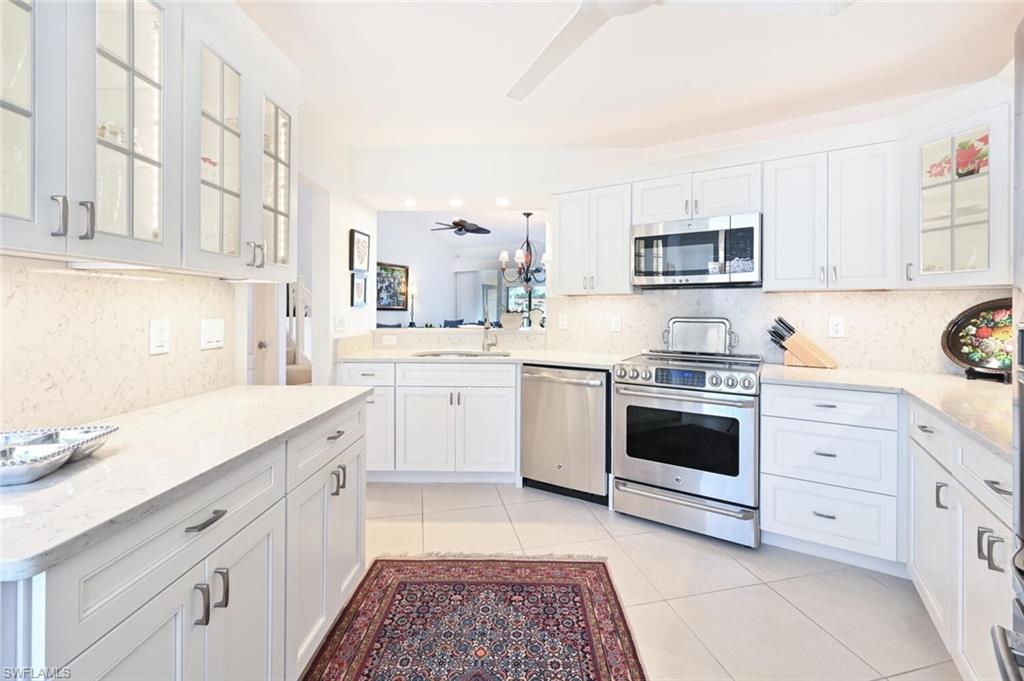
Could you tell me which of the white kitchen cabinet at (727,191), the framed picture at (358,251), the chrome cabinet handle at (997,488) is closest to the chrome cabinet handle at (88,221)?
the chrome cabinet handle at (997,488)

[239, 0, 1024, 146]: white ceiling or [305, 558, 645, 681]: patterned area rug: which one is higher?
[239, 0, 1024, 146]: white ceiling

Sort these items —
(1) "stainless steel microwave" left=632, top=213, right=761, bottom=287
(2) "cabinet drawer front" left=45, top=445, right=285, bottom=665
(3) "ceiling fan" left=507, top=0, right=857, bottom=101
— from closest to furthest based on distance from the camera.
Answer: (2) "cabinet drawer front" left=45, top=445, right=285, bottom=665, (3) "ceiling fan" left=507, top=0, right=857, bottom=101, (1) "stainless steel microwave" left=632, top=213, right=761, bottom=287

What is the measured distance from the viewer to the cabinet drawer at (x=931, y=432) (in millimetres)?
1616

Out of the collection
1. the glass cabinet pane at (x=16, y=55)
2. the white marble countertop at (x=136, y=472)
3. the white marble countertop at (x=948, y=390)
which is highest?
the glass cabinet pane at (x=16, y=55)

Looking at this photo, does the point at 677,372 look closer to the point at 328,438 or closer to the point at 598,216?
the point at 598,216

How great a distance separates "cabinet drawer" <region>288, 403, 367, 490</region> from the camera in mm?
1404

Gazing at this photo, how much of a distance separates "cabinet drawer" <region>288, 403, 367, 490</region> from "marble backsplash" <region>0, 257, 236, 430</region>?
0.60 m

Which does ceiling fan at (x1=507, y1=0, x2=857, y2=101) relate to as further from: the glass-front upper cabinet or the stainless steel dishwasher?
the stainless steel dishwasher

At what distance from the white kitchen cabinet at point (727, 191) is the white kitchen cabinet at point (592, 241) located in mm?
470

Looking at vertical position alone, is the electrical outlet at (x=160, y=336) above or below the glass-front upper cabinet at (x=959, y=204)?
below

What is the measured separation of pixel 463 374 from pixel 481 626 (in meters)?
1.78

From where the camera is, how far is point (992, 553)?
124 cm

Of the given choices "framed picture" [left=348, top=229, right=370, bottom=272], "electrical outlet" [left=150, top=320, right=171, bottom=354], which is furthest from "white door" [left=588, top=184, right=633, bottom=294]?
"electrical outlet" [left=150, top=320, right=171, bottom=354]

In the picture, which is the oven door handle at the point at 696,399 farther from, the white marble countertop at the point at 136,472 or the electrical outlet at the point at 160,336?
the electrical outlet at the point at 160,336
